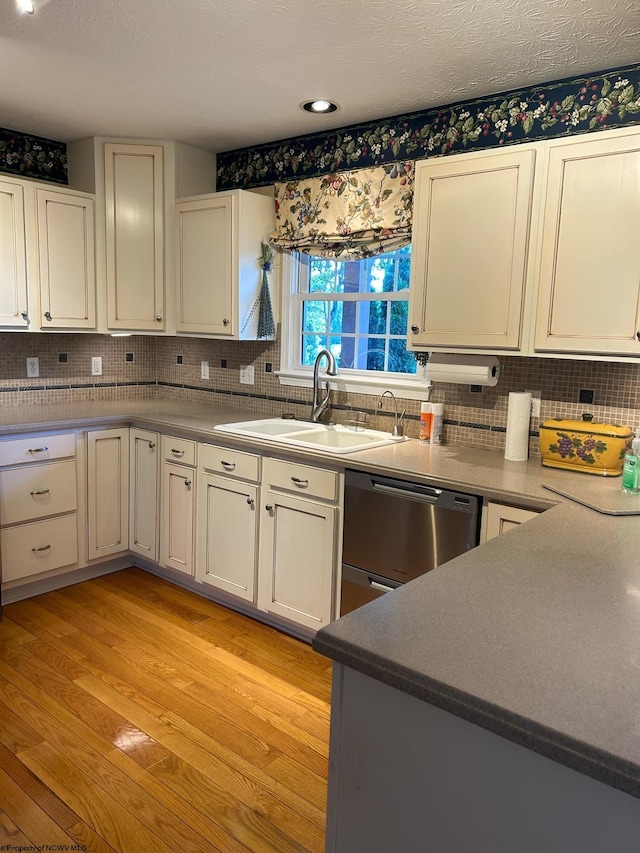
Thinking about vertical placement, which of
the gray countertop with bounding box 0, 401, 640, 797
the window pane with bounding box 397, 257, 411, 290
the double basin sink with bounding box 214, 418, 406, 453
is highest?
the window pane with bounding box 397, 257, 411, 290

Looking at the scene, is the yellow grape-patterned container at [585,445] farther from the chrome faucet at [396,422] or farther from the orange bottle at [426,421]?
the chrome faucet at [396,422]

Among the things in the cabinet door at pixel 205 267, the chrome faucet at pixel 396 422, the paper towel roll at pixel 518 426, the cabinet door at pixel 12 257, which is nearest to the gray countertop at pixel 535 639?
the paper towel roll at pixel 518 426

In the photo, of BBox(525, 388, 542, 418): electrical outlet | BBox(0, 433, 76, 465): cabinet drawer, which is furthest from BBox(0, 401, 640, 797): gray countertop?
BBox(0, 433, 76, 465): cabinet drawer

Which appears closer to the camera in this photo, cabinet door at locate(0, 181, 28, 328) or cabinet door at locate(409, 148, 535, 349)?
cabinet door at locate(409, 148, 535, 349)

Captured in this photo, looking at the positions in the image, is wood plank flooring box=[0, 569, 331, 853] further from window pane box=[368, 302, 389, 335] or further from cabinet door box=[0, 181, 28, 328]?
window pane box=[368, 302, 389, 335]

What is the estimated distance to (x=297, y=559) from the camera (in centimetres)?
286

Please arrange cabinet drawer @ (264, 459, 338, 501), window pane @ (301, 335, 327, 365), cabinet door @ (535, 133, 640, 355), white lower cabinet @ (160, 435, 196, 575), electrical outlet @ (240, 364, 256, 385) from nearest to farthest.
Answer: cabinet door @ (535, 133, 640, 355)
cabinet drawer @ (264, 459, 338, 501)
white lower cabinet @ (160, 435, 196, 575)
window pane @ (301, 335, 327, 365)
electrical outlet @ (240, 364, 256, 385)

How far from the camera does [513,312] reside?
7.97 ft

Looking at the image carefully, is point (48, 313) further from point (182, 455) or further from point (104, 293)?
point (182, 455)

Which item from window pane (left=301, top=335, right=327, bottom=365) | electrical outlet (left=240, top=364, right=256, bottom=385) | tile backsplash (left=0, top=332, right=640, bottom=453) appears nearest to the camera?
tile backsplash (left=0, top=332, right=640, bottom=453)

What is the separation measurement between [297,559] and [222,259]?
1636mm

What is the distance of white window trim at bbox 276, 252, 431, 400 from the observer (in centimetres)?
311

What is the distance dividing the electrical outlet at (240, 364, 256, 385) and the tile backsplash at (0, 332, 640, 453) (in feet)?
0.08

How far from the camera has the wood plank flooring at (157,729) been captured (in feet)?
6.08
